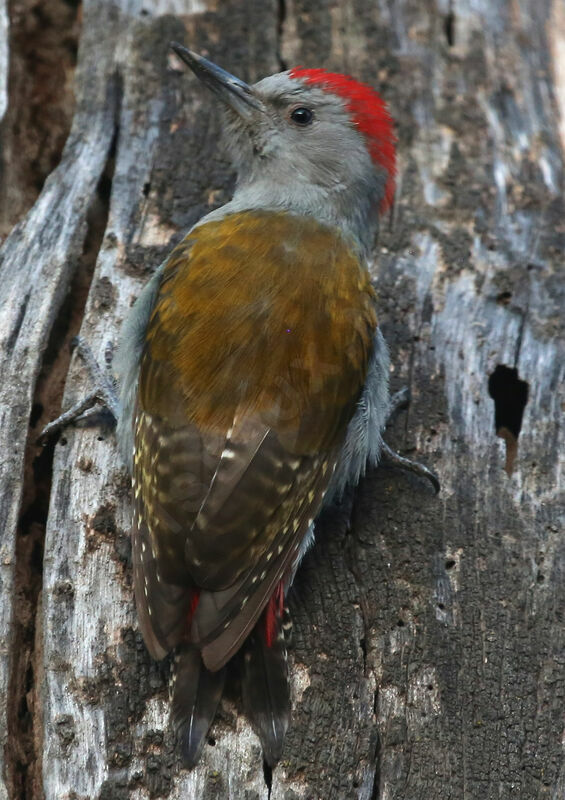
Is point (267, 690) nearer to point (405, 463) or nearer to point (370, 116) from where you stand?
point (405, 463)

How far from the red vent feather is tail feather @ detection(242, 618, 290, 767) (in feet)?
6.78

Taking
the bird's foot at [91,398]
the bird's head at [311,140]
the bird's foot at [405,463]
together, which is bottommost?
the bird's foot at [405,463]

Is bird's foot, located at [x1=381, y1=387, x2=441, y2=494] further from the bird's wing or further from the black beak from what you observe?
the black beak

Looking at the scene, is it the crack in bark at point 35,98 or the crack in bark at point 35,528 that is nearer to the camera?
the crack in bark at point 35,528

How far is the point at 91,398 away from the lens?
11.7ft

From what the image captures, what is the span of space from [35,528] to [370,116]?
227 centimetres

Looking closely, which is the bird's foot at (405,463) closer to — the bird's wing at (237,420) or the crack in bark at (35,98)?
the bird's wing at (237,420)

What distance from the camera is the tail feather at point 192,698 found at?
2898 millimetres

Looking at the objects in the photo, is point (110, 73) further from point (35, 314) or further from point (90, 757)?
point (90, 757)

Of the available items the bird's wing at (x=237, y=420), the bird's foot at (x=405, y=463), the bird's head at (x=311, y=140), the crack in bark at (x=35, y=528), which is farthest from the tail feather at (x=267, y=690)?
the bird's head at (x=311, y=140)

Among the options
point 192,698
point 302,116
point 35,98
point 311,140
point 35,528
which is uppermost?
point 35,98

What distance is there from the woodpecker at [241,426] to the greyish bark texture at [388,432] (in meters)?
0.13

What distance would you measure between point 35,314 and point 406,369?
1.47 m

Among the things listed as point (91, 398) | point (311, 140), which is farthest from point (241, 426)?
point (311, 140)
